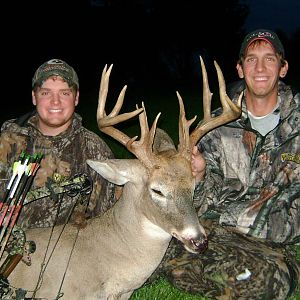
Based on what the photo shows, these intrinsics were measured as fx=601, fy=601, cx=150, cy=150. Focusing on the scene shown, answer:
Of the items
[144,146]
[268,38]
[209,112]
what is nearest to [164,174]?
[144,146]

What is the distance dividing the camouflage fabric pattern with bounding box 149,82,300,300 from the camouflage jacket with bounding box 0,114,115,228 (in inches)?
33.7

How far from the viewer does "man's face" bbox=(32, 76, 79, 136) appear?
5461 mm

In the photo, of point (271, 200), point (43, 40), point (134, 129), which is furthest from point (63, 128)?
point (43, 40)

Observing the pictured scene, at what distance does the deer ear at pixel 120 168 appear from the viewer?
15.2ft

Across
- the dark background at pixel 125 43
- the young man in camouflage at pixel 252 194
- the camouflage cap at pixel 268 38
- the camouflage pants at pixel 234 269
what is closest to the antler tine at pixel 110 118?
the young man in camouflage at pixel 252 194

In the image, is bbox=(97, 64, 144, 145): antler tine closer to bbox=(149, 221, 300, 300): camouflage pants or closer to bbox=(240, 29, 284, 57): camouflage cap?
bbox=(149, 221, 300, 300): camouflage pants

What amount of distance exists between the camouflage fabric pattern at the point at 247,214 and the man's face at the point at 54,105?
1.33m

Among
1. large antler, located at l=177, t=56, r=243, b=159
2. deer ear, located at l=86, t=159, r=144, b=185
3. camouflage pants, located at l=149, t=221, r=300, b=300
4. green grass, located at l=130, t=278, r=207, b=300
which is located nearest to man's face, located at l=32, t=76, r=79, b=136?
deer ear, located at l=86, t=159, r=144, b=185

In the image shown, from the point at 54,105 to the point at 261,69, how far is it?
1.94 meters

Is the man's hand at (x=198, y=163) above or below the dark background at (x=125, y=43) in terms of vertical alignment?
below

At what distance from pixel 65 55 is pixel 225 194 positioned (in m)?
26.1

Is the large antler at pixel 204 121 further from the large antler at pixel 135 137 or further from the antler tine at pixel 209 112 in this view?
the large antler at pixel 135 137

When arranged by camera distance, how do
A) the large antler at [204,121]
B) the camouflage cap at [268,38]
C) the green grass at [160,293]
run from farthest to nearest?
1. the camouflage cap at [268,38]
2. the green grass at [160,293]
3. the large antler at [204,121]

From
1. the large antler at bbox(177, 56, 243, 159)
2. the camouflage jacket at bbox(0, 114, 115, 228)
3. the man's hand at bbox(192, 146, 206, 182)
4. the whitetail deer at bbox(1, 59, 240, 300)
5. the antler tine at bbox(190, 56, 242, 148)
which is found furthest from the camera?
the camouflage jacket at bbox(0, 114, 115, 228)
